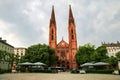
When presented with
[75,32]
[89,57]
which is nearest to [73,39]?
[75,32]

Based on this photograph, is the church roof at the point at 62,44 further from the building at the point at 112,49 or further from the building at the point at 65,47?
the building at the point at 112,49

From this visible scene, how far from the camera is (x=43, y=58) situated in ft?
247

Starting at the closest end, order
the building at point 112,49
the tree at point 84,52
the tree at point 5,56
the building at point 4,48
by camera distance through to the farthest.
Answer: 1. the tree at point 5,56
2. the building at point 4,48
3. the tree at point 84,52
4. the building at point 112,49

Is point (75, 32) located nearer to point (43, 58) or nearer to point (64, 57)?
point (64, 57)

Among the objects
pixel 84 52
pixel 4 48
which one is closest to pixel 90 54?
pixel 84 52

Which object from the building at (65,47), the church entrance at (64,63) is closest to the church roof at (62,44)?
the building at (65,47)

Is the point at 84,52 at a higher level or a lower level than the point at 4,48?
lower

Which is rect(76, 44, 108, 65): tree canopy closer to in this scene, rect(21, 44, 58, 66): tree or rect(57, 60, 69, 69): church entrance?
rect(57, 60, 69, 69): church entrance

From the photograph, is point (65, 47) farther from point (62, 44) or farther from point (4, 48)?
point (4, 48)

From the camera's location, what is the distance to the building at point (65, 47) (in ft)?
315

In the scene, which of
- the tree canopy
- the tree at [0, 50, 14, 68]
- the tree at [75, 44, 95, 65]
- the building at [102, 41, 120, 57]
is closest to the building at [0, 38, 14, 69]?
the tree at [0, 50, 14, 68]

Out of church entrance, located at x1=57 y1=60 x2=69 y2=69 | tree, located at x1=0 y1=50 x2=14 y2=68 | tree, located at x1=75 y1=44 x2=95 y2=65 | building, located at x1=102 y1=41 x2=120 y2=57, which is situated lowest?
church entrance, located at x1=57 y1=60 x2=69 y2=69

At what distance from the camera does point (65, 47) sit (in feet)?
323

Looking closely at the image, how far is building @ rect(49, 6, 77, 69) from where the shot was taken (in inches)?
3782
